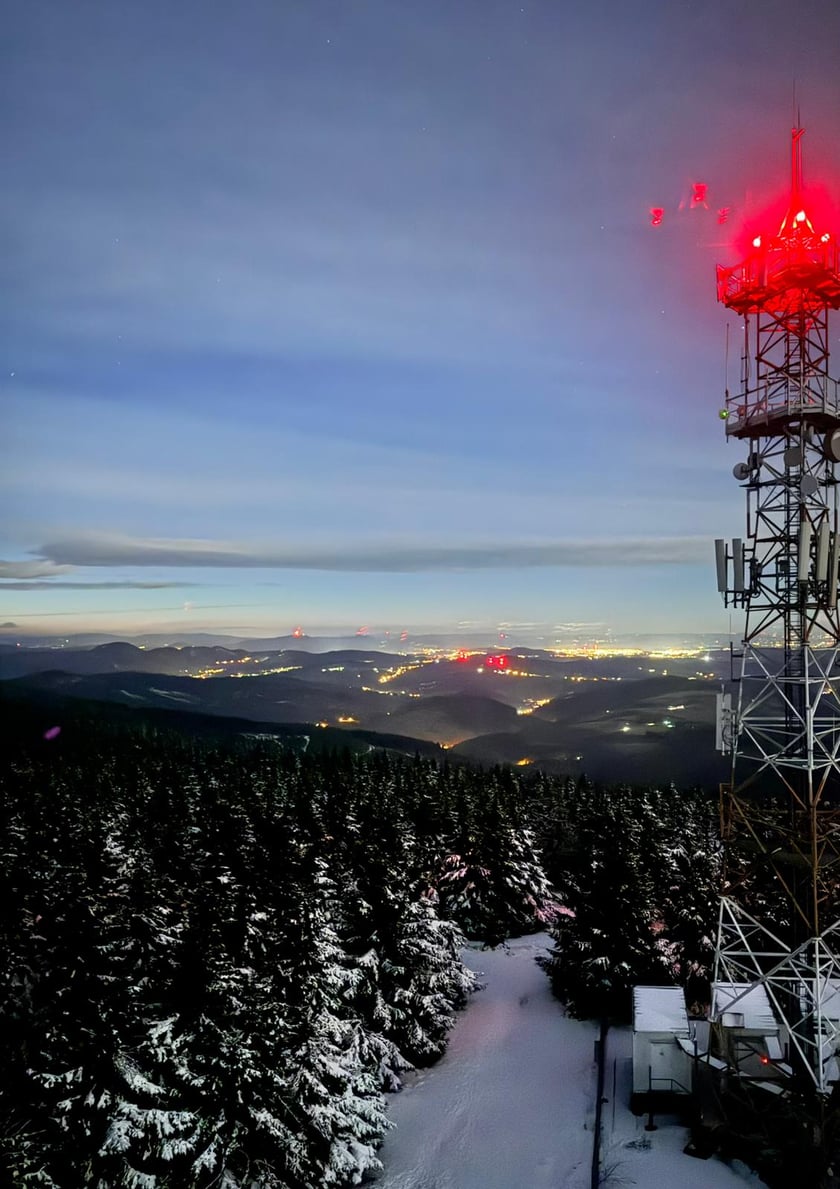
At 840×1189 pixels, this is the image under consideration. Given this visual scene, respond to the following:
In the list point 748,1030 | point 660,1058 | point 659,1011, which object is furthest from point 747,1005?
point 660,1058

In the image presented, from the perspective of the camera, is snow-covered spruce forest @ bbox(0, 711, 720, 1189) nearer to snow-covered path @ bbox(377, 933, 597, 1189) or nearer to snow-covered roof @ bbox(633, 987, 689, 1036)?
snow-covered path @ bbox(377, 933, 597, 1189)

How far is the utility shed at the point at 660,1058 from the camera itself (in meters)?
21.3

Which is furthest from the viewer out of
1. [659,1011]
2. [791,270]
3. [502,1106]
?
[502,1106]

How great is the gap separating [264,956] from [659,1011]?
43.4 feet

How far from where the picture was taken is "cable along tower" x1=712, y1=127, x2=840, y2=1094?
1975 centimetres

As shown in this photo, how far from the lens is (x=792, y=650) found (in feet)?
69.1

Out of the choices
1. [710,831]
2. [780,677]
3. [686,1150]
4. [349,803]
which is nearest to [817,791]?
[780,677]

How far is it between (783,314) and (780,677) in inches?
446

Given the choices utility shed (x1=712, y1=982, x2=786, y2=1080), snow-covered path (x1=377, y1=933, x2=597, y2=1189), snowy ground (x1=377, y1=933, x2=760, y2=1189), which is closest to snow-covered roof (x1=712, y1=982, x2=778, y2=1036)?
utility shed (x1=712, y1=982, x2=786, y2=1080)

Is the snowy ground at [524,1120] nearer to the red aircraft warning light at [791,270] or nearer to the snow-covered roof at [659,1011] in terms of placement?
the snow-covered roof at [659,1011]

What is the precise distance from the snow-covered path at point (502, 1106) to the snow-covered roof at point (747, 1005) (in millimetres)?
5765

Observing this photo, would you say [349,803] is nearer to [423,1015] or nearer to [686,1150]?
[423,1015]

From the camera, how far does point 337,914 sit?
2650 centimetres

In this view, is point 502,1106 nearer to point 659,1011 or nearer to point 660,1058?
point 660,1058
